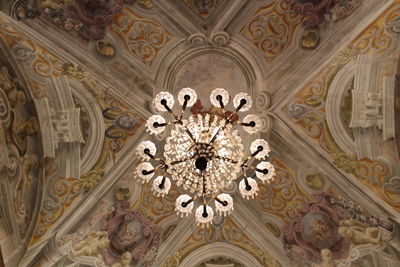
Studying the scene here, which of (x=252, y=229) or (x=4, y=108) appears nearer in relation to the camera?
(x=4, y=108)

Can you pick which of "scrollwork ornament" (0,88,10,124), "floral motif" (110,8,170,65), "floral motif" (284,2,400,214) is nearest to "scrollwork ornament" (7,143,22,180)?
"scrollwork ornament" (0,88,10,124)

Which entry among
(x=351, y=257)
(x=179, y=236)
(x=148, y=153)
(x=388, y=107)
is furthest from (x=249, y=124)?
(x=179, y=236)

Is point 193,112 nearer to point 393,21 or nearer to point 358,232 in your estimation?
point 358,232

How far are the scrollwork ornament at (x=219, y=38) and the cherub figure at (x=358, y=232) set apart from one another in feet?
12.6

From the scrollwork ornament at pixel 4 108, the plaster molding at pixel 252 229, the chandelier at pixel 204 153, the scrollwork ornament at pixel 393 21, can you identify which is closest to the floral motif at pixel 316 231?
the plaster molding at pixel 252 229

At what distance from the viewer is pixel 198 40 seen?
9.16m

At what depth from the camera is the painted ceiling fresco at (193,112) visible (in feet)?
28.1

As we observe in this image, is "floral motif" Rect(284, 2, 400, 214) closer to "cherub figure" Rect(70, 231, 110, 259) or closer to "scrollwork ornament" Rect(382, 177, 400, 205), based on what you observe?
"scrollwork ornament" Rect(382, 177, 400, 205)

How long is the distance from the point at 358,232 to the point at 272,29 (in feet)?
12.7

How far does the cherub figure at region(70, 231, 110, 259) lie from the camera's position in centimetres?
920

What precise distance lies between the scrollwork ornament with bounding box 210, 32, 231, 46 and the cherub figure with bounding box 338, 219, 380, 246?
3851mm

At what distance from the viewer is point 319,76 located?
29.6 ft

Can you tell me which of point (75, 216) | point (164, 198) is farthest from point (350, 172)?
point (75, 216)

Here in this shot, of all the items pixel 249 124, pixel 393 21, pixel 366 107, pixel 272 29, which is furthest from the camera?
pixel 272 29
